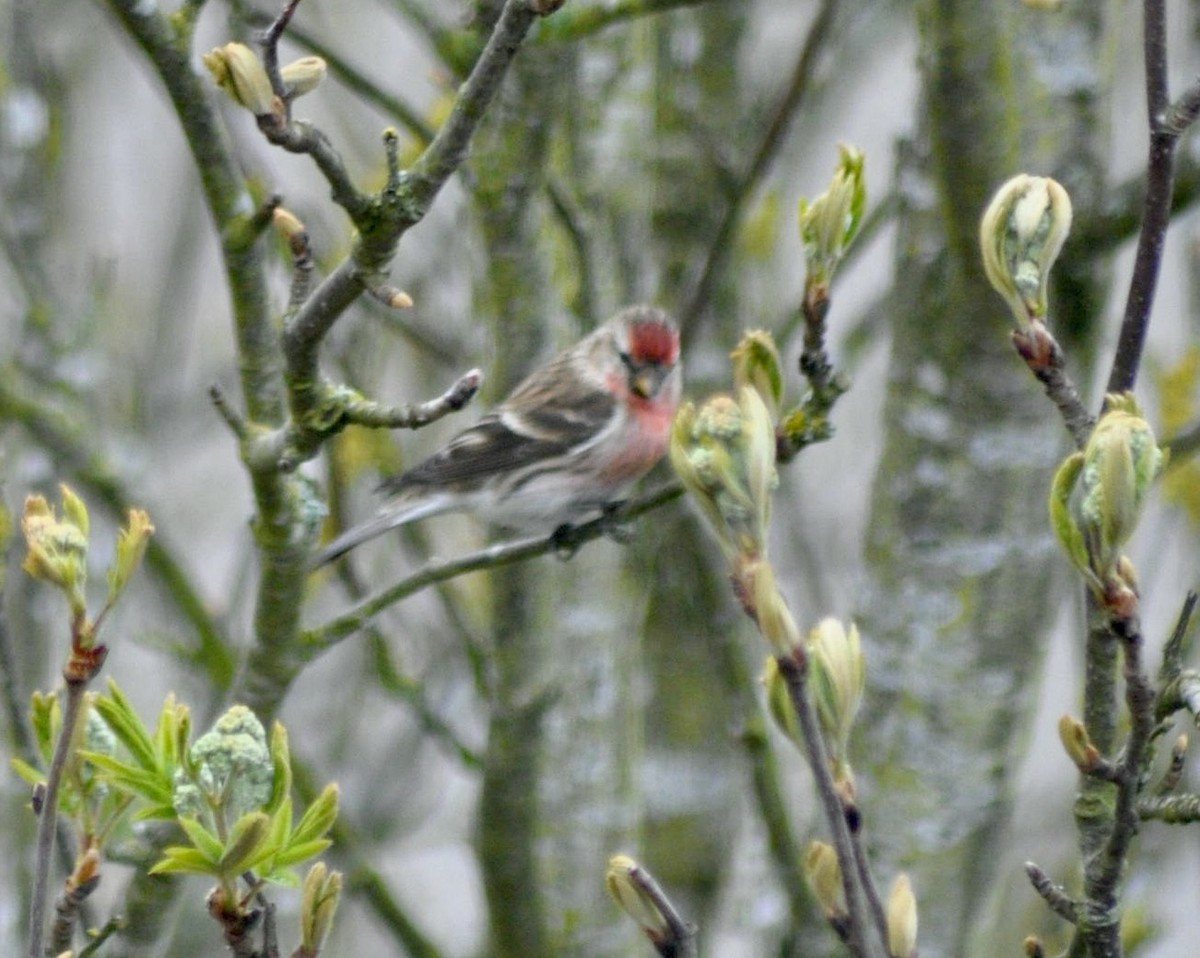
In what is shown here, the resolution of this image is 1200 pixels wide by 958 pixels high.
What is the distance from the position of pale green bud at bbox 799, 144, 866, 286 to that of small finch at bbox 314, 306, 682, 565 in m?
2.22

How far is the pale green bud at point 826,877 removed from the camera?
62.5 inches

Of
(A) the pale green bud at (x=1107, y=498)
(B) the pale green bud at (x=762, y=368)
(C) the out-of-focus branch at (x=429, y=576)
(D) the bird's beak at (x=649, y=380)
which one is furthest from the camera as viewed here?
(D) the bird's beak at (x=649, y=380)

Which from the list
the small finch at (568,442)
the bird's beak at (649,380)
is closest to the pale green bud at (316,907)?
the small finch at (568,442)

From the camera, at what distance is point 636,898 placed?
153 centimetres

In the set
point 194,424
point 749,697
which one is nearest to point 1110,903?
point 749,697

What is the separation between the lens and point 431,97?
8.62m

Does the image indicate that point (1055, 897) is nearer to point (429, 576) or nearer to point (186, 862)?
point (186, 862)

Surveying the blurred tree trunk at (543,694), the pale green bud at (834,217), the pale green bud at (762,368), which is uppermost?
the pale green bud at (834,217)

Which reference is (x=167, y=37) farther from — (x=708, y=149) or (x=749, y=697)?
(x=708, y=149)

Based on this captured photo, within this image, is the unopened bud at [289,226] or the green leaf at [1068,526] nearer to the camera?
the green leaf at [1068,526]

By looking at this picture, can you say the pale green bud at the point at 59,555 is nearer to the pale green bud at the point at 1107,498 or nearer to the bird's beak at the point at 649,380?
the pale green bud at the point at 1107,498

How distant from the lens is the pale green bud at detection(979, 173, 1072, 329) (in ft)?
5.51

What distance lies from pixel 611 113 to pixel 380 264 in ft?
7.54

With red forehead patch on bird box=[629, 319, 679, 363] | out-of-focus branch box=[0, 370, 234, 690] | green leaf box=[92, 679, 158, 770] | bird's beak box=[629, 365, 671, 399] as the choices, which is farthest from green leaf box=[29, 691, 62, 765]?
bird's beak box=[629, 365, 671, 399]
